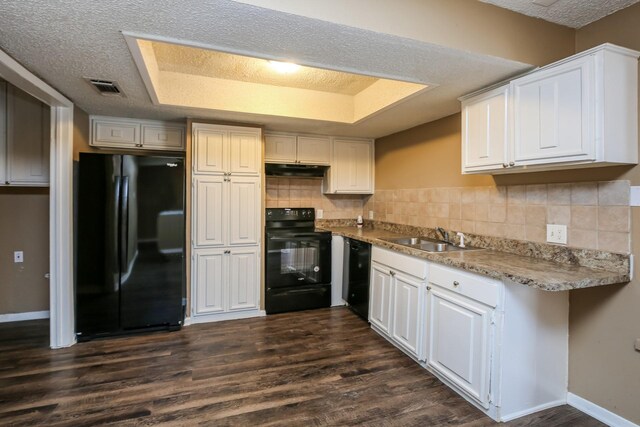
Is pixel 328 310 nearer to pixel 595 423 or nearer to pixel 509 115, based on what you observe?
pixel 595 423

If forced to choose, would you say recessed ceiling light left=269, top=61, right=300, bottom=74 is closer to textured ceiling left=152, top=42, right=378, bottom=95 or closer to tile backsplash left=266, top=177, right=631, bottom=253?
textured ceiling left=152, top=42, right=378, bottom=95

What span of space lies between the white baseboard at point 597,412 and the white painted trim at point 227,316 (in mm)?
2711

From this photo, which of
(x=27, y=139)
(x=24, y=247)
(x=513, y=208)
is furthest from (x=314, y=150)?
(x=24, y=247)

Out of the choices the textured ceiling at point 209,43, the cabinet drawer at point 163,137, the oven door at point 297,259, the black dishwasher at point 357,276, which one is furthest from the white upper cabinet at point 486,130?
the cabinet drawer at point 163,137

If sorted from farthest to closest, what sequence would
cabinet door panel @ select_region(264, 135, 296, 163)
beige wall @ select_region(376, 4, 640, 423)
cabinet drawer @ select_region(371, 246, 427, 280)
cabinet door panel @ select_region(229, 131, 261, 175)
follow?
1. cabinet door panel @ select_region(264, 135, 296, 163)
2. cabinet door panel @ select_region(229, 131, 261, 175)
3. cabinet drawer @ select_region(371, 246, 427, 280)
4. beige wall @ select_region(376, 4, 640, 423)

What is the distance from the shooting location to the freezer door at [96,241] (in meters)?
2.94

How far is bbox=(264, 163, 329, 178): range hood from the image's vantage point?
3881mm

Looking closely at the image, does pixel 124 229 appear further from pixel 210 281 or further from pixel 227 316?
pixel 227 316

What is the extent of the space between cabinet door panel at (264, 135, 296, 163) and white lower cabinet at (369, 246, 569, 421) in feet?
6.86

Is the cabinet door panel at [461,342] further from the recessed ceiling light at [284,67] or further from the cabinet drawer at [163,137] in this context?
the cabinet drawer at [163,137]

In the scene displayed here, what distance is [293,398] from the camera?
7.06 ft

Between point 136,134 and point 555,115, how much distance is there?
369 cm

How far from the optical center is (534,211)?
2338 millimetres

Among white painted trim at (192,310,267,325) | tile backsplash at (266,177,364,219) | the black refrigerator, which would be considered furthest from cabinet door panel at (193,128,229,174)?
white painted trim at (192,310,267,325)
